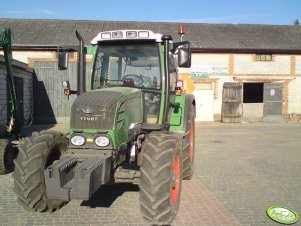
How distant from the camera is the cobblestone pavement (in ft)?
14.9

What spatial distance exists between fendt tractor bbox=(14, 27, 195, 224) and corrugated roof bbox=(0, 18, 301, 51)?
48.2ft

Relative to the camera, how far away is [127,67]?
5.65 metres

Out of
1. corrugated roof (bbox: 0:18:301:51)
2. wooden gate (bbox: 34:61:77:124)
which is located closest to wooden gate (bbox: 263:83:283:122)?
corrugated roof (bbox: 0:18:301:51)

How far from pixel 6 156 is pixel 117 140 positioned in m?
3.90

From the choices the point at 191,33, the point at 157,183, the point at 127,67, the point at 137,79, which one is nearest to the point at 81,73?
the point at 127,67

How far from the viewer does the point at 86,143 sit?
430 centimetres

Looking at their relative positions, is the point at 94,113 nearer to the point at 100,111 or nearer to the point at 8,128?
the point at 100,111

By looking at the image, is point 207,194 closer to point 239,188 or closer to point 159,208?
point 239,188

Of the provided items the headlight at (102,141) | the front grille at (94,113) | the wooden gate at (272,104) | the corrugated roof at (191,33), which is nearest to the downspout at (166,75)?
the front grille at (94,113)

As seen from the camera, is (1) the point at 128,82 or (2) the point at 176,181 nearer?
(2) the point at 176,181
